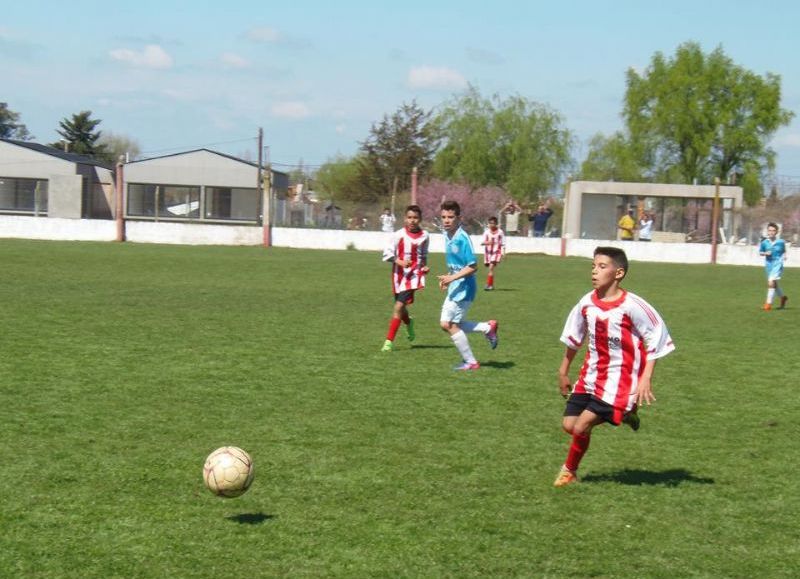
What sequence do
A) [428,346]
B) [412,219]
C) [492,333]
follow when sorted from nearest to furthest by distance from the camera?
[492,333] < [412,219] < [428,346]

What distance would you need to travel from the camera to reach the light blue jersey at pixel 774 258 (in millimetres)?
20438

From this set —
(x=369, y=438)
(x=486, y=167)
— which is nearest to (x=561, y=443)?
(x=369, y=438)

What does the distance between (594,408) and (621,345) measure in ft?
1.35

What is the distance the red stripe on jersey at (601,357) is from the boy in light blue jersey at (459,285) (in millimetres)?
4417

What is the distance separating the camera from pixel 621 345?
672cm

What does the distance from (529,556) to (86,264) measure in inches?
904

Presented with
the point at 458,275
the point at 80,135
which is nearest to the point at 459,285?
the point at 458,275

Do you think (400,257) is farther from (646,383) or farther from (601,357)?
(646,383)

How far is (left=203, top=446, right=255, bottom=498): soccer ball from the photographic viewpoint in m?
5.93

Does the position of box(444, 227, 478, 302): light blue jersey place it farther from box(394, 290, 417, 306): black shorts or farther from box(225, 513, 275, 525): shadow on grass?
box(225, 513, 275, 525): shadow on grass

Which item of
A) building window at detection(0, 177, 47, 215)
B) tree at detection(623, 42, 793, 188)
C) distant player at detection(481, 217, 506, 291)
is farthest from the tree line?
distant player at detection(481, 217, 506, 291)

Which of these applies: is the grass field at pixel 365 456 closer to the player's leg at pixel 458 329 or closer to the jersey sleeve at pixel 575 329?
the player's leg at pixel 458 329

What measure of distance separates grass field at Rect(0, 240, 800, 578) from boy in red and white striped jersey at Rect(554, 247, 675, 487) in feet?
1.27

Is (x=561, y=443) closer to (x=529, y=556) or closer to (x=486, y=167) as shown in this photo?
(x=529, y=556)
